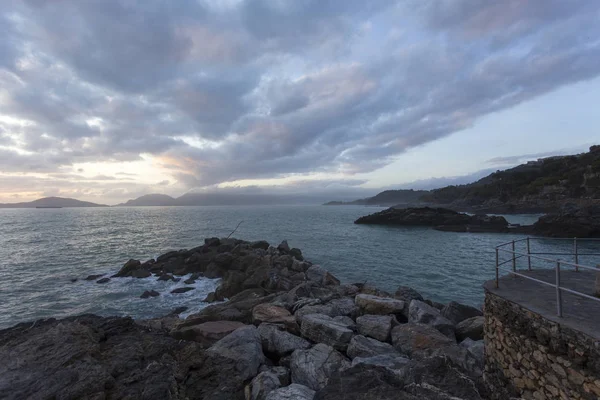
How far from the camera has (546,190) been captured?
9269cm

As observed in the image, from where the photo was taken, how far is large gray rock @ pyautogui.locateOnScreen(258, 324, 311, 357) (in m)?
7.21

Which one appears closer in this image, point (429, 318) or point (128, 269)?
point (429, 318)

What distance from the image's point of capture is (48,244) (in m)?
40.4

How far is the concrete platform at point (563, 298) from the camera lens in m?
4.62

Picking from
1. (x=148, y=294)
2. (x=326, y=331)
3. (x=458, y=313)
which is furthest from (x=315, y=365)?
(x=148, y=294)

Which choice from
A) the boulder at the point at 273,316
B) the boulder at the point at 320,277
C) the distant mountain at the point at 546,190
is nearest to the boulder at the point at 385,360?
the boulder at the point at 273,316

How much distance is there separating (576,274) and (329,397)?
833 centimetres

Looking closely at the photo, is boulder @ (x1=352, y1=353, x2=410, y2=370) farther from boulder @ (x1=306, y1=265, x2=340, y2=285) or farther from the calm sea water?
the calm sea water

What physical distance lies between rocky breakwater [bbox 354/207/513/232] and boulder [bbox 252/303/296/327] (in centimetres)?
5312

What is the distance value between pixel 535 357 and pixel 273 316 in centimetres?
694

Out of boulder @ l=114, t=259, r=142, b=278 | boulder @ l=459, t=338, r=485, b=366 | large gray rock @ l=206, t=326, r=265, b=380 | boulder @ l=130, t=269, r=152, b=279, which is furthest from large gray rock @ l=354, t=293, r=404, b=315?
boulder @ l=114, t=259, r=142, b=278

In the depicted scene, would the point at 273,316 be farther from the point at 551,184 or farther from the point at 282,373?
the point at 551,184

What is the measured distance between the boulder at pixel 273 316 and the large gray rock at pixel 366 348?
2.27 metres

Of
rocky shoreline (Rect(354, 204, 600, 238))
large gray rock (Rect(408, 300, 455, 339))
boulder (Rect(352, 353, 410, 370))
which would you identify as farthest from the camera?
rocky shoreline (Rect(354, 204, 600, 238))
